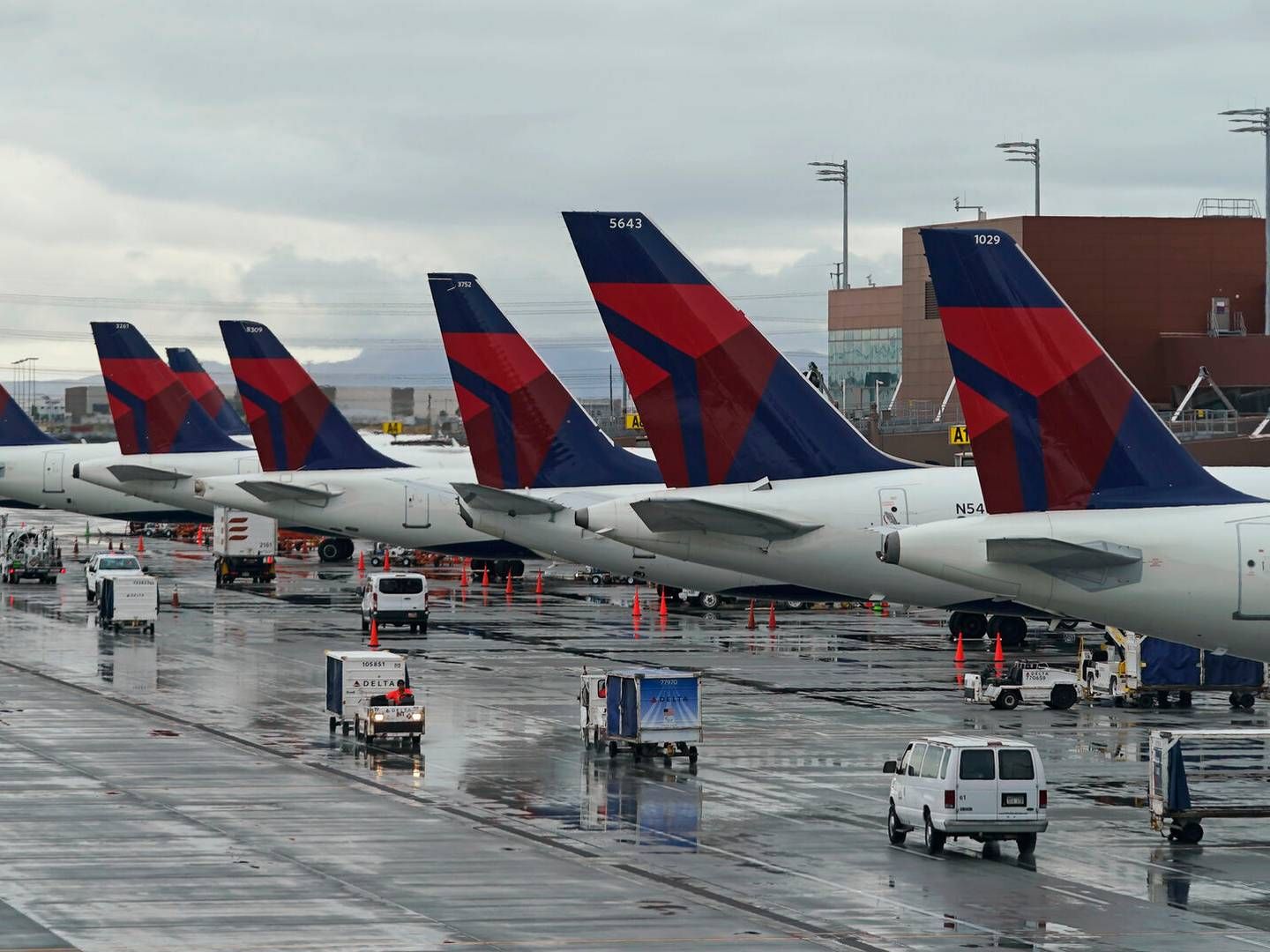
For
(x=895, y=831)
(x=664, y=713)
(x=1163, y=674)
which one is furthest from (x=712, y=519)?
(x=1163, y=674)

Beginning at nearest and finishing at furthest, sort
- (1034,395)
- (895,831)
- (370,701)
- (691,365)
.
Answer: (1034,395)
(895,831)
(370,701)
(691,365)

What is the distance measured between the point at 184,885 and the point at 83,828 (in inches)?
209

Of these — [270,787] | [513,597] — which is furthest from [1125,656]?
[513,597]

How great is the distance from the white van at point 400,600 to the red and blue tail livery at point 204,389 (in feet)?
181

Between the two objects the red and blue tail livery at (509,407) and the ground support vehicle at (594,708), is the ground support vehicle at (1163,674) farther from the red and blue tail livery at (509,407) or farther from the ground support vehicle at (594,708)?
the red and blue tail livery at (509,407)

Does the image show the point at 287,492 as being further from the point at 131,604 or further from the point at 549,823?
the point at 549,823

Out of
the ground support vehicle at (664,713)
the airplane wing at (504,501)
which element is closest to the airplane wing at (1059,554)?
the ground support vehicle at (664,713)

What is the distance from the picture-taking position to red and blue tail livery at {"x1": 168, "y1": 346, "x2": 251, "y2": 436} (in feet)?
415

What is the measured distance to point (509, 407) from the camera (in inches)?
2633

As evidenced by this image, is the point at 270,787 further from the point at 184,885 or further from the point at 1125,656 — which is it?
the point at 1125,656

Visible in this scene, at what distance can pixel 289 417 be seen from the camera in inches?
3406

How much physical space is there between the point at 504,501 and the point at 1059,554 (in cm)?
3433

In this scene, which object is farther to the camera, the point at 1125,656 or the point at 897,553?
the point at 1125,656

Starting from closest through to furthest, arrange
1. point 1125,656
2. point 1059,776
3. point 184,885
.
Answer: point 184,885 → point 1059,776 → point 1125,656
